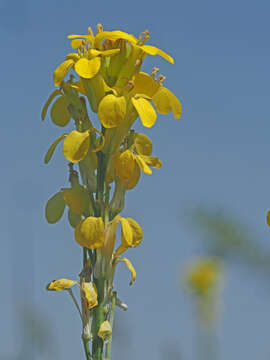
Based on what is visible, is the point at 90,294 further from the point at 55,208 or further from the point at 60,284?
the point at 55,208

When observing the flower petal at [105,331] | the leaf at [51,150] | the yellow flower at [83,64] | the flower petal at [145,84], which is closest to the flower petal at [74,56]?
the yellow flower at [83,64]

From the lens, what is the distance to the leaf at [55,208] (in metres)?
3.98

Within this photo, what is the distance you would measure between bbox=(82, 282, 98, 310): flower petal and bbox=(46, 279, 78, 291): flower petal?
75 millimetres

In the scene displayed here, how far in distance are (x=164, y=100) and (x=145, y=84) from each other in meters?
0.13

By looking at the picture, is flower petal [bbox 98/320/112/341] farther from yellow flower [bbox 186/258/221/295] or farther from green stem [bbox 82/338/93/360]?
yellow flower [bbox 186/258/221/295]

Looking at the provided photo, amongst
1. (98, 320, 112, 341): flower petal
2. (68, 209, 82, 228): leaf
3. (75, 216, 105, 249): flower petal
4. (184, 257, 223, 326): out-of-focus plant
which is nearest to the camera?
(98, 320, 112, 341): flower petal

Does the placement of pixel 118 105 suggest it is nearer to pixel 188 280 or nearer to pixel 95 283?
pixel 95 283

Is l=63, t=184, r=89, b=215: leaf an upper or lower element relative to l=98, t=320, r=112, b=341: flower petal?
upper

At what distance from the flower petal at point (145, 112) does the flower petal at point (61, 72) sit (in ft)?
1.32

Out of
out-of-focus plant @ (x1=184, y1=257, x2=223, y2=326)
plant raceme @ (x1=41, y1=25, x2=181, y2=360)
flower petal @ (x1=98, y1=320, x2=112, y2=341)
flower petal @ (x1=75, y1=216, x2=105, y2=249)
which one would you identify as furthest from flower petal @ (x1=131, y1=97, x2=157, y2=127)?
out-of-focus plant @ (x1=184, y1=257, x2=223, y2=326)

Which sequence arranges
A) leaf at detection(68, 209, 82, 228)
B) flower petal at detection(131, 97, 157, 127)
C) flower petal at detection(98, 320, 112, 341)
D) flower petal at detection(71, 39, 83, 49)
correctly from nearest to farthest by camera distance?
flower petal at detection(98, 320, 112, 341) < flower petal at detection(131, 97, 157, 127) < leaf at detection(68, 209, 82, 228) < flower petal at detection(71, 39, 83, 49)

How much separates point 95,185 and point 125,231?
31 centimetres

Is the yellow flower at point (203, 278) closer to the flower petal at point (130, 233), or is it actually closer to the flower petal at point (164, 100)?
the flower petal at point (164, 100)

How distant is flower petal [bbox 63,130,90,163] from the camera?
367 cm
